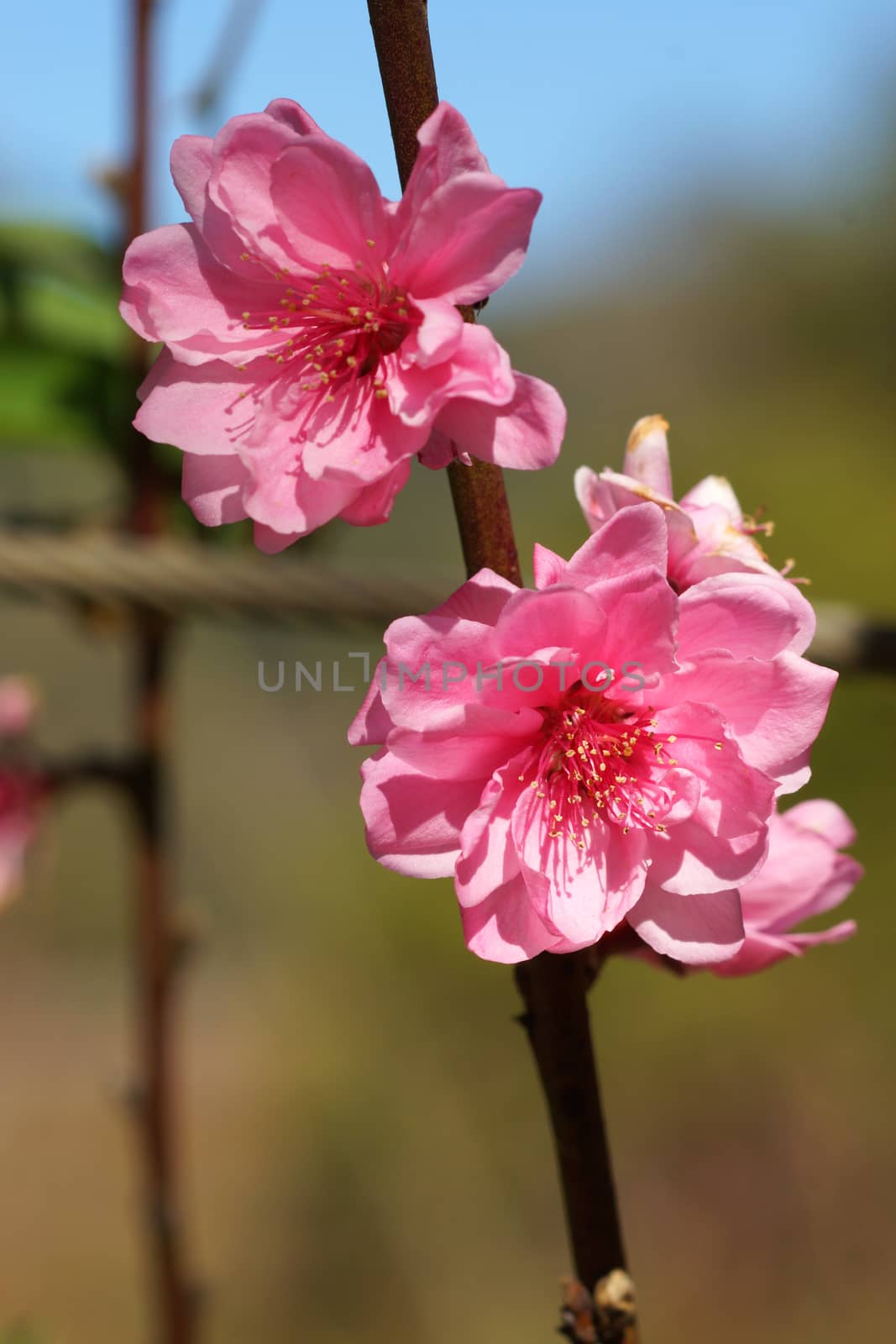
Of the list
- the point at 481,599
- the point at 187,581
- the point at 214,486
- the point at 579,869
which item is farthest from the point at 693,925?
the point at 187,581

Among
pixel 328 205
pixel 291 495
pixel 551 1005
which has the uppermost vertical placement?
pixel 328 205

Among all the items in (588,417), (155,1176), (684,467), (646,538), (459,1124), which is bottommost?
(459,1124)

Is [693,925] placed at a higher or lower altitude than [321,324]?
lower

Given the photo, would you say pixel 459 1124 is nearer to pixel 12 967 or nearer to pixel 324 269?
pixel 12 967

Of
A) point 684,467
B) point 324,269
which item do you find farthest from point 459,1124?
point 324,269

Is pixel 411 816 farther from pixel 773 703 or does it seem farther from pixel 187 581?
pixel 187 581

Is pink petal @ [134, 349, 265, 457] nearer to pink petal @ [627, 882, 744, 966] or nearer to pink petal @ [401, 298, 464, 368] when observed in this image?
pink petal @ [401, 298, 464, 368]

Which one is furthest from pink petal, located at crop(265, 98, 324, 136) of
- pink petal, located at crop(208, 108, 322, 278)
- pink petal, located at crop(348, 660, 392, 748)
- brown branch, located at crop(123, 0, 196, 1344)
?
brown branch, located at crop(123, 0, 196, 1344)
